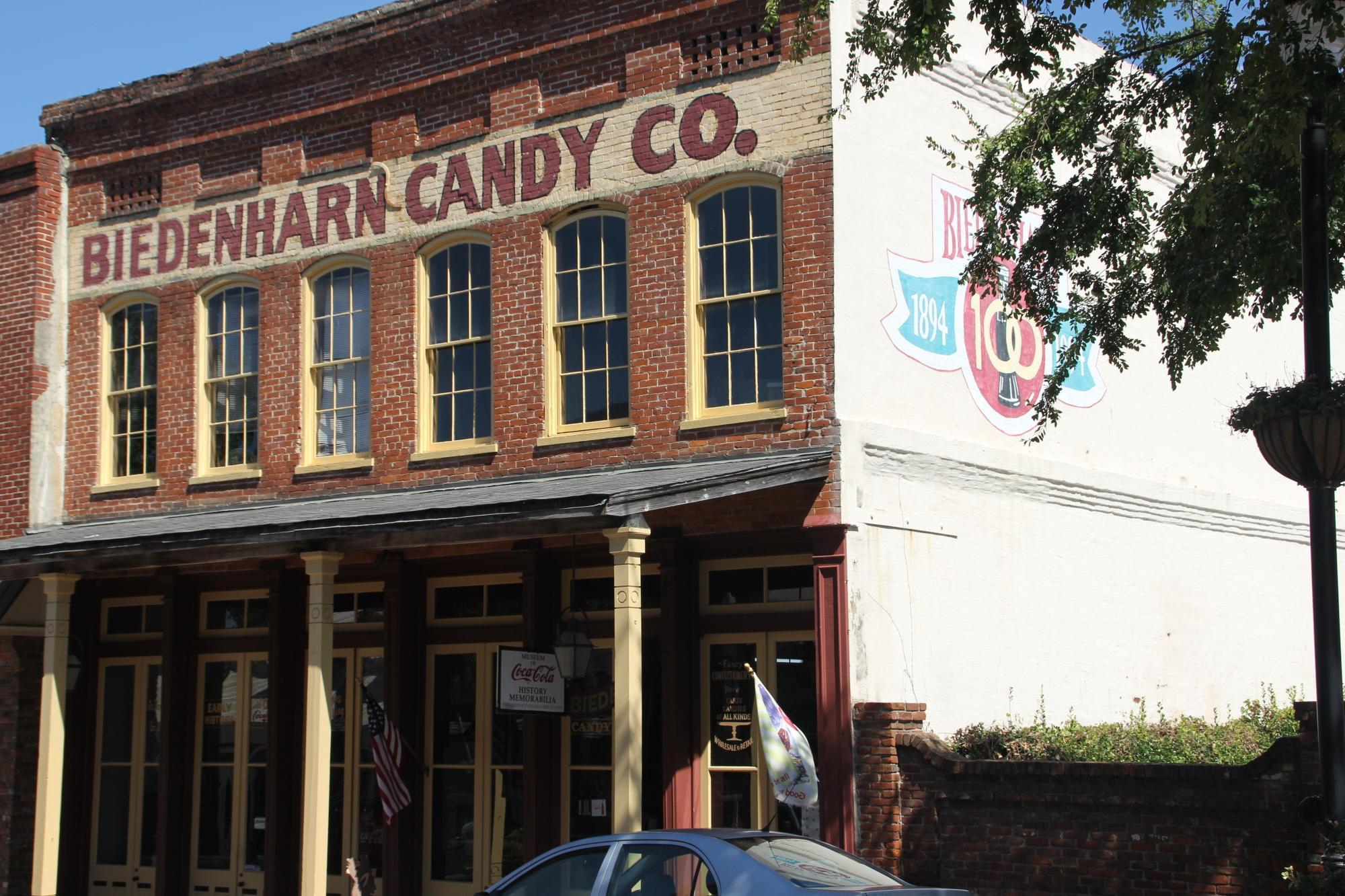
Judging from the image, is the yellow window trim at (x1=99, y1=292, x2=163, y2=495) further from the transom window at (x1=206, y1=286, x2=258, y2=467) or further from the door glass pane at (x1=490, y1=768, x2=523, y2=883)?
the door glass pane at (x1=490, y1=768, x2=523, y2=883)

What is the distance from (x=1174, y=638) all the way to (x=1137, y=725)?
2.12 metres

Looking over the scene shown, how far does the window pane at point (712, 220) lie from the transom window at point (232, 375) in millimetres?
6262

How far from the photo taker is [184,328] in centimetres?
1922

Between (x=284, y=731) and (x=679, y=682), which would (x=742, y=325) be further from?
(x=284, y=731)

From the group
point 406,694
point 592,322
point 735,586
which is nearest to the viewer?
point 735,586

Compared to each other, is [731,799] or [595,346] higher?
[595,346]

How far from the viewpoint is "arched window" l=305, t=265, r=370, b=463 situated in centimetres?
1789

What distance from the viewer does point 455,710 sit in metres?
17.1

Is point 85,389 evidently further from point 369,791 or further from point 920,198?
point 920,198

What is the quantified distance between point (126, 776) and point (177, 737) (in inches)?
55.6

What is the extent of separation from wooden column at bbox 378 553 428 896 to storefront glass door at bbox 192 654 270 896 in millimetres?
2107

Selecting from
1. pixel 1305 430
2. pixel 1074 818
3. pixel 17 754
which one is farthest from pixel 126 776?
pixel 1305 430

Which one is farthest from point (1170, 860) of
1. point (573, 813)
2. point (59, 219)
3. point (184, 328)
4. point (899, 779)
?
point (59, 219)

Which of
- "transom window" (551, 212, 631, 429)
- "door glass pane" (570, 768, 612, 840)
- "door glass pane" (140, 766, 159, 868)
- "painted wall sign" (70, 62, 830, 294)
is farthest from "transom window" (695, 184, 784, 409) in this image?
"door glass pane" (140, 766, 159, 868)
